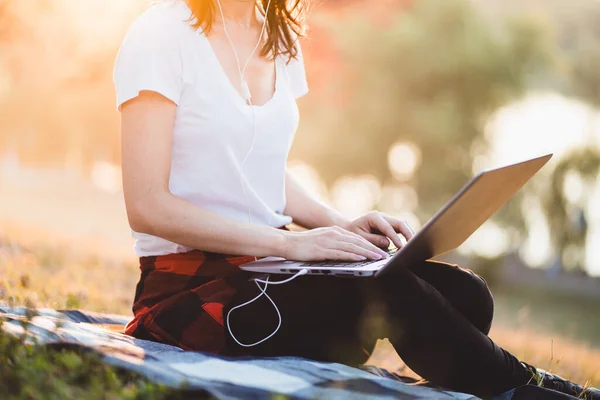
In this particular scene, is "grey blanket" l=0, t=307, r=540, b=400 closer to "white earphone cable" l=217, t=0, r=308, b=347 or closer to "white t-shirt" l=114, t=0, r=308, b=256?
"white earphone cable" l=217, t=0, r=308, b=347

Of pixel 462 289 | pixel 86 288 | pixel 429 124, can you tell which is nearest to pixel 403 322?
pixel 462 289

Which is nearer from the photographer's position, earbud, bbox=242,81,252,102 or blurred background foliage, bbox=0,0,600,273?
earbud, bbox=242,81,252,102

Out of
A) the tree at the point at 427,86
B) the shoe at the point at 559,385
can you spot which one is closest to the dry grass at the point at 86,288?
the shoe at the point at 559,385

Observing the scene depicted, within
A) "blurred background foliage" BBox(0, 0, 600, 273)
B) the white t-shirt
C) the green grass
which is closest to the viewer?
the green grass

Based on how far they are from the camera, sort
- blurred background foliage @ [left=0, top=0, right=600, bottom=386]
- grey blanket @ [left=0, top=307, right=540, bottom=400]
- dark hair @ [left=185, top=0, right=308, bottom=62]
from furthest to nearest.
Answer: blurred background foliage @ [left=0, top=0, right=600, bottom=386] → dark hair @ [left=185, top=0, right=308, bottom=62] → grey blanket @ [left=0, top=307, right=540, bottom=400]

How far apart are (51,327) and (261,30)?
1.10m

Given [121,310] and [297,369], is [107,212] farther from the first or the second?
[297,369]

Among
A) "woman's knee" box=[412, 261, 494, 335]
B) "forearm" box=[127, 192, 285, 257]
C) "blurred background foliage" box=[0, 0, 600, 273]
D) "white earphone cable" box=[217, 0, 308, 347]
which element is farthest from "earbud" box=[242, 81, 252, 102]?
"blurred background foliage" box=[0, 0, 600, 273]

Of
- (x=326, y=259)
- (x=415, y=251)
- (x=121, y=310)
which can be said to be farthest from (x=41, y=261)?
(x=415, y=251)

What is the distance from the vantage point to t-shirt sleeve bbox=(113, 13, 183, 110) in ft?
5.73

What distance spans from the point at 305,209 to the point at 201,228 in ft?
1.90

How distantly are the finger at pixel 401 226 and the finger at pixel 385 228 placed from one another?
3 cm

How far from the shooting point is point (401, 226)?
201cm

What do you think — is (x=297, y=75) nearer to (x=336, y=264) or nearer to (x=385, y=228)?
(x=385, y=228)
